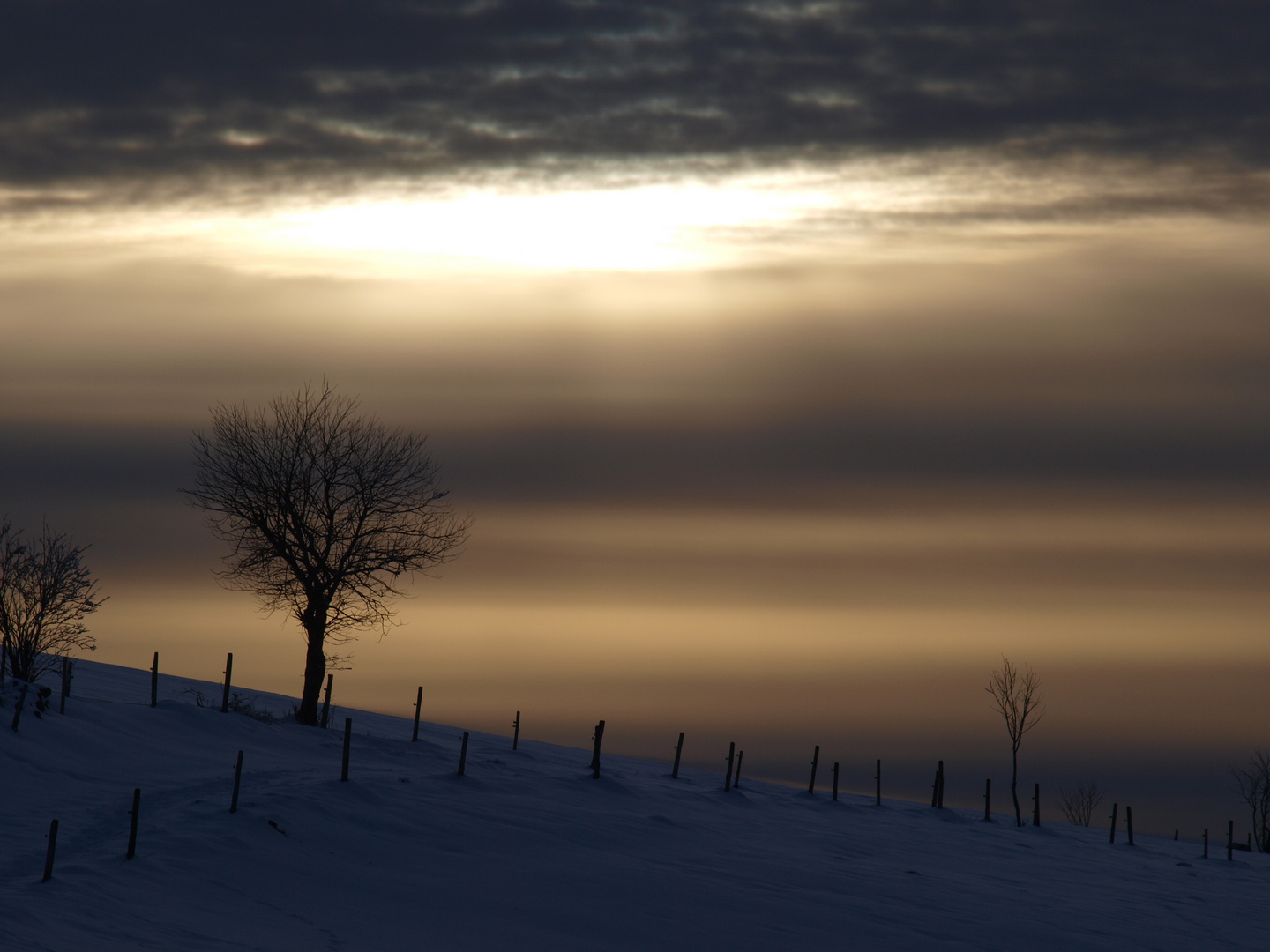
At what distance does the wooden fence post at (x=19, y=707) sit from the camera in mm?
30078

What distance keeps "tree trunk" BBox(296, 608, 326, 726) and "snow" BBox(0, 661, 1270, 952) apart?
6.20 feet

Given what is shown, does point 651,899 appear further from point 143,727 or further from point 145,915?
point 143,727

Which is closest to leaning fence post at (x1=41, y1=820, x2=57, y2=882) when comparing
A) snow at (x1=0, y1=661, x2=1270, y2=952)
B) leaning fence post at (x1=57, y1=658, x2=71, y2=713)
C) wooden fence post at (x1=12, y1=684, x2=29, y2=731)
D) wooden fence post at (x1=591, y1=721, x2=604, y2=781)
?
snow at (x1=0, y1=661, x2=1270, y2=952)

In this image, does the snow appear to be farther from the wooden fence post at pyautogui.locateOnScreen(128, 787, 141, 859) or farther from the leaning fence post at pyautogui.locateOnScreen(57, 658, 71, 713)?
the leaning fence post at pyautogui.locateOnScreen(57, 658, 71, 713)

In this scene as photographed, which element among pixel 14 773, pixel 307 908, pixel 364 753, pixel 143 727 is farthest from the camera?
pixel 364 753

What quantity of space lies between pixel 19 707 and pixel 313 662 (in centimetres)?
1308

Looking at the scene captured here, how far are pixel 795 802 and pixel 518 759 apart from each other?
11.0 metres

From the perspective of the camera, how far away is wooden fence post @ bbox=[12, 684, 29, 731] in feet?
98.7

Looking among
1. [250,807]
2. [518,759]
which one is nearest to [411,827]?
[250,807]

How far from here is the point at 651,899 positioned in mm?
25688

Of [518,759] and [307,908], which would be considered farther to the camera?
[518,759]

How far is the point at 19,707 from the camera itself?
30.5 metres

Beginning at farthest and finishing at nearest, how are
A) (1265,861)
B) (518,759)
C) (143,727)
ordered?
(1265,861)
(518,759)
(143,727)

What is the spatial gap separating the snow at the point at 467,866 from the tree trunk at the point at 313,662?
189 centimetres
